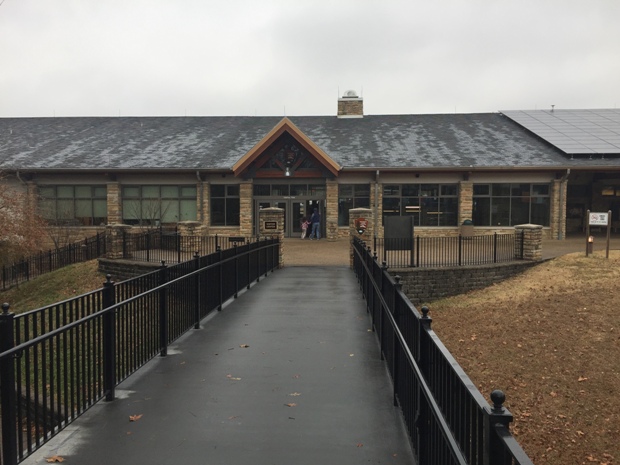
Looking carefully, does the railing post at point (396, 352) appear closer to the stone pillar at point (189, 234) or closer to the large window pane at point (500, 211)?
the stone pillar at point (189, 234)

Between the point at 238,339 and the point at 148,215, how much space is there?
71.7 feet

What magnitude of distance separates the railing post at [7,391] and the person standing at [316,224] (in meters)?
24.0

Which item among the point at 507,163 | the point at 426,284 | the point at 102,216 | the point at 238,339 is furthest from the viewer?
the point at 102,216

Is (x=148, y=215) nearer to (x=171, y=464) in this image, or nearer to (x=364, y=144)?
(x=364, y=144)

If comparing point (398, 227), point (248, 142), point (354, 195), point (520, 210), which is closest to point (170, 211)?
point (248, 142)

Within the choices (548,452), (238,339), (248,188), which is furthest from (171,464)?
(248,188)

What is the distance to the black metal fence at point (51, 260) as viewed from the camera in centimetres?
2097

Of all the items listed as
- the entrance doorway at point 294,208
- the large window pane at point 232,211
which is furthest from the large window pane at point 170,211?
the entrance doorway at point 294,208

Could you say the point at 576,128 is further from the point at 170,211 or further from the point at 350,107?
the point at 170,211

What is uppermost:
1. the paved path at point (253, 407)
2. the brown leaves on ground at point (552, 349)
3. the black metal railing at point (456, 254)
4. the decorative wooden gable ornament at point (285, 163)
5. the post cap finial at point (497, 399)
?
the decorative wooden gable ornament at point (285, 163)

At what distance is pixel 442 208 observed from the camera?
1096 inches

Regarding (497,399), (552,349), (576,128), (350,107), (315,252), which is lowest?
(552,349)

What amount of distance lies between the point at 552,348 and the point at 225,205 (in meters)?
19.8

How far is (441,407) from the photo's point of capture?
11.4 feet
